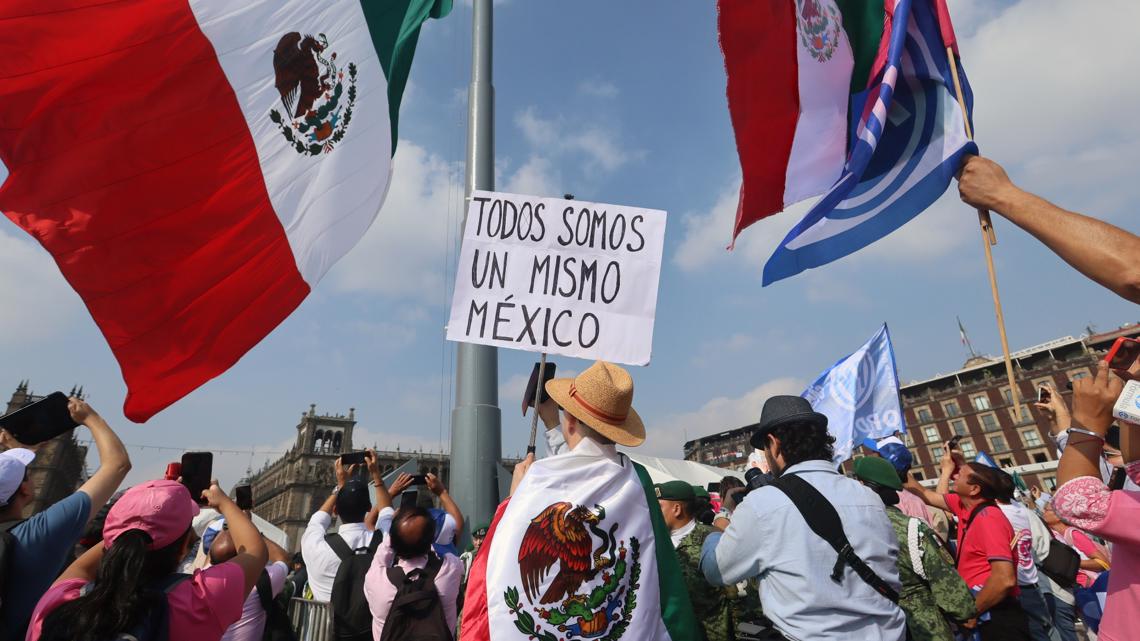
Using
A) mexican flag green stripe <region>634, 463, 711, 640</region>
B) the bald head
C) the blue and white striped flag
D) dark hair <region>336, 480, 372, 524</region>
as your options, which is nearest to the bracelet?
mexican flag green stripe <region>634, 463, 711, 640</region>

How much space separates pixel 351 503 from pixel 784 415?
3199 millimetres

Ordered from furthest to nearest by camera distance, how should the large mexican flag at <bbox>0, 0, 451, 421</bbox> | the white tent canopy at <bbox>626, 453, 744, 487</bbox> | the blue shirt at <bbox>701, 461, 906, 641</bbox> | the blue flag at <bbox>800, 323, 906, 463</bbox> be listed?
the white tent canopy at <bbox>626, 453, 744, 487</bbox> → the blue flag at <bbox>800, 323, 906, 463</bbox> → the large mexican flag at <bbox>0, 0, 451, 421</bbox> → the blue shirt at <bbox>701, 461, 906, 641</bbox>

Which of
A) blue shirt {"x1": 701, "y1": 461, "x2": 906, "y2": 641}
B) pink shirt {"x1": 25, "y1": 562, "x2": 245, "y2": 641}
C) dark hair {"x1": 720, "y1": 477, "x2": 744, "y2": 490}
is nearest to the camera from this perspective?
pink shirt {"x1": 25, "y1": 562, "x2": 245, "y2": 641}

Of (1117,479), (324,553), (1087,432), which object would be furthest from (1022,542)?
(324,553)

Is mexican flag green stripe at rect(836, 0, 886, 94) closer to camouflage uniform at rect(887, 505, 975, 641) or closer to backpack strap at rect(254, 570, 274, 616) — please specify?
camouflage uniform at rect(887, 505, 975, 641)

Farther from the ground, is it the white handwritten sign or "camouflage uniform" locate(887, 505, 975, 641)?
the white handwritten sign

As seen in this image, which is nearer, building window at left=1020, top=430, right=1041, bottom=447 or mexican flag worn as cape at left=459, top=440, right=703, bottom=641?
mexican flag worn as cape at left=459, top=440, right=703, bottom=641

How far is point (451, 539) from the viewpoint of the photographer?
456 centimetres

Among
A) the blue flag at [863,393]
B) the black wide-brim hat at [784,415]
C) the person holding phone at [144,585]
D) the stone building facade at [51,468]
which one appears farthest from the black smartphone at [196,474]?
the stone building facade at [51,468]

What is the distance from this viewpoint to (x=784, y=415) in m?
2.66

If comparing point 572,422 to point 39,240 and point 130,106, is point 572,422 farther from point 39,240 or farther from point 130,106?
point 130,106

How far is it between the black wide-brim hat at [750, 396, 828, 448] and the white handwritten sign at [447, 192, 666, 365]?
3.77ft

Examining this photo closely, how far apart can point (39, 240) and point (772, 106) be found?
5175mm

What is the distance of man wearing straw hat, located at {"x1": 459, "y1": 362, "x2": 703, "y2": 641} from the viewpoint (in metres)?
2.08
